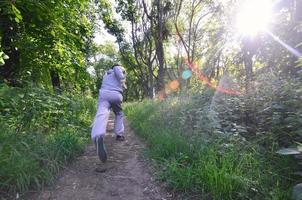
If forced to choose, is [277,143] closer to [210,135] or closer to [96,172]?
[210,135]

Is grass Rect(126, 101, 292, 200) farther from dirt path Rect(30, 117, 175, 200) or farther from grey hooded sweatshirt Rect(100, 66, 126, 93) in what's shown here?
grey hooded sweatshirt Rect(100, 66, 126, 93)

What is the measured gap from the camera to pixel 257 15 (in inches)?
437

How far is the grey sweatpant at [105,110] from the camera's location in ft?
14.2

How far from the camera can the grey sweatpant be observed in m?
4.31

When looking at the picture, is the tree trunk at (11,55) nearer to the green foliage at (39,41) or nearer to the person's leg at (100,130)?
the green foliage at (39,41)

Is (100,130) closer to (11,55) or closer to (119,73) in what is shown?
(119,73)

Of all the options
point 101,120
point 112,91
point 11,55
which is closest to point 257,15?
point 112,91

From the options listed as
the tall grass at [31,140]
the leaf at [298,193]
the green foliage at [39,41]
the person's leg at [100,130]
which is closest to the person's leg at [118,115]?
the person's leg at [100,130]

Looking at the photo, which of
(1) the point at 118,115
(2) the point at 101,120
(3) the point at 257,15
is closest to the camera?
(2) the point at 101,120

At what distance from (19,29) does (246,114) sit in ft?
23.0

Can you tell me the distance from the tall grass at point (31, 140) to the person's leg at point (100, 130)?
60 centimetres

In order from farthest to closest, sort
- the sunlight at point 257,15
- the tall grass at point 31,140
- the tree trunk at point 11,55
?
1. the sunlight at point 257,15
2. the tree trunk at point 11,55
3. the tall grass at point 31,140

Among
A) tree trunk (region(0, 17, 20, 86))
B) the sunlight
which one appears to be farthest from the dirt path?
the sunlight

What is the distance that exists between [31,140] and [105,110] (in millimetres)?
1360
